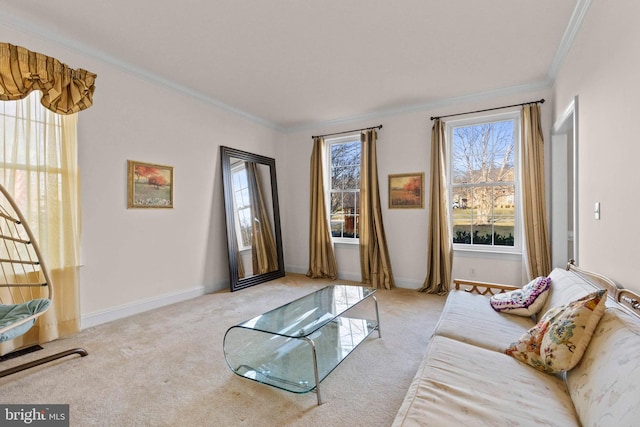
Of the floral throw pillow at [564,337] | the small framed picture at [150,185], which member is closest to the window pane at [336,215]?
the small framed picture at [150,185]

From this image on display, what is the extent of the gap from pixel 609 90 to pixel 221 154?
403cm

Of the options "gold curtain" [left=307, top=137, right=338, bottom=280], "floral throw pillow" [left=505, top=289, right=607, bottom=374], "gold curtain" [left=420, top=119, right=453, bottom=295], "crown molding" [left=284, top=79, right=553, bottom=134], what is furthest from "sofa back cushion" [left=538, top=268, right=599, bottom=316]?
"gold curtain" [left=307, top=137, right=338, bottom=280]

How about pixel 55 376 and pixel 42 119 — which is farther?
pixel 42 119

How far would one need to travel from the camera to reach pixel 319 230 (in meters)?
5.02

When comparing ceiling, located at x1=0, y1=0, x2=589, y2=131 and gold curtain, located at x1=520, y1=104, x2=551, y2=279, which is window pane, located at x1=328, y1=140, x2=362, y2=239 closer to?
ceiling, located at x1=0, y1=0, x2=589, y2=131

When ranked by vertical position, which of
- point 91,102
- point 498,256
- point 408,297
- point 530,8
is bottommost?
point 408,297

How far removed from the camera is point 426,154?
4281 millimetres

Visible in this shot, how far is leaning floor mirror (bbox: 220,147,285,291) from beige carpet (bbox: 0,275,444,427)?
1423 millimetres

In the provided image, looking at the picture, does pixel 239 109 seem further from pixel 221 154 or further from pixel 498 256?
pixel 498 256

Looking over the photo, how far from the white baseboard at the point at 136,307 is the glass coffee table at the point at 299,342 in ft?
4.70

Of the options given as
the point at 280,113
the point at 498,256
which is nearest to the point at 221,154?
the point at 280,113

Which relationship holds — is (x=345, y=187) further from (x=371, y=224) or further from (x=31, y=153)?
(x=31, y=153)

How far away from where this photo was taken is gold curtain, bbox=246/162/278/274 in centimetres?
467

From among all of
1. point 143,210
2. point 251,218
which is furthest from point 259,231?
point 143,210
